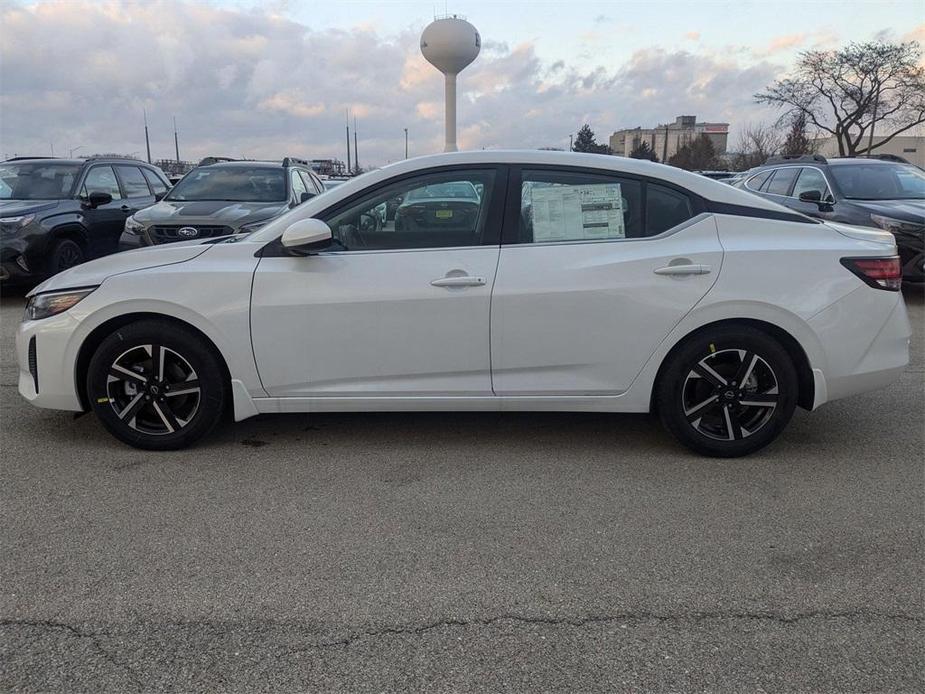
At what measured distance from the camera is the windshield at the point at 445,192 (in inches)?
155

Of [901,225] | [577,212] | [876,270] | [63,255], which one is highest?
[577,212]

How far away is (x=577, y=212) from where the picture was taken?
3906mm

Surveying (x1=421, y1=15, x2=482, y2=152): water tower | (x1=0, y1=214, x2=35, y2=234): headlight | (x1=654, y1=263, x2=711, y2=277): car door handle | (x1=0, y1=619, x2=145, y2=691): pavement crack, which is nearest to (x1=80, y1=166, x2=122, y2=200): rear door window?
(x1=0, y1=214, x2=35, y2=234): headlight

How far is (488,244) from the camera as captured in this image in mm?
3842

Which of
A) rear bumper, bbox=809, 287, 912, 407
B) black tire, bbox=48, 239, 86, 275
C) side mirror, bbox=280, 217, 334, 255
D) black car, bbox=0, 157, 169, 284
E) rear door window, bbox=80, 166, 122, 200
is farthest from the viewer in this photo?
rear door window, bbox=80, 166, 122, 200

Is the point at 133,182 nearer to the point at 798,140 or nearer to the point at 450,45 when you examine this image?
the point at 450,45

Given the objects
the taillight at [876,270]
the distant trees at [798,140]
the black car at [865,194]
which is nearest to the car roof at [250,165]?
the black car at [865,194]

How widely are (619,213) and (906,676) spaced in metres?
2.47

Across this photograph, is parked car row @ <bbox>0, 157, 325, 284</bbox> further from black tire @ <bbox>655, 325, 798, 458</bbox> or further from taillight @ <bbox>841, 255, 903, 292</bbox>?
taillight @ <bbox>841, 255, 903, 292</bbox>

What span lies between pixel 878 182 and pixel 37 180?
10.9 metres

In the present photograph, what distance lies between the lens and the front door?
3770 millimetres

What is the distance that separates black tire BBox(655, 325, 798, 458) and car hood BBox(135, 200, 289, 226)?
5275mm

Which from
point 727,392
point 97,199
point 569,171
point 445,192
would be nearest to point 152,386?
point 445,192

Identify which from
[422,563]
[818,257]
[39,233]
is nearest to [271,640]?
[422,563]
